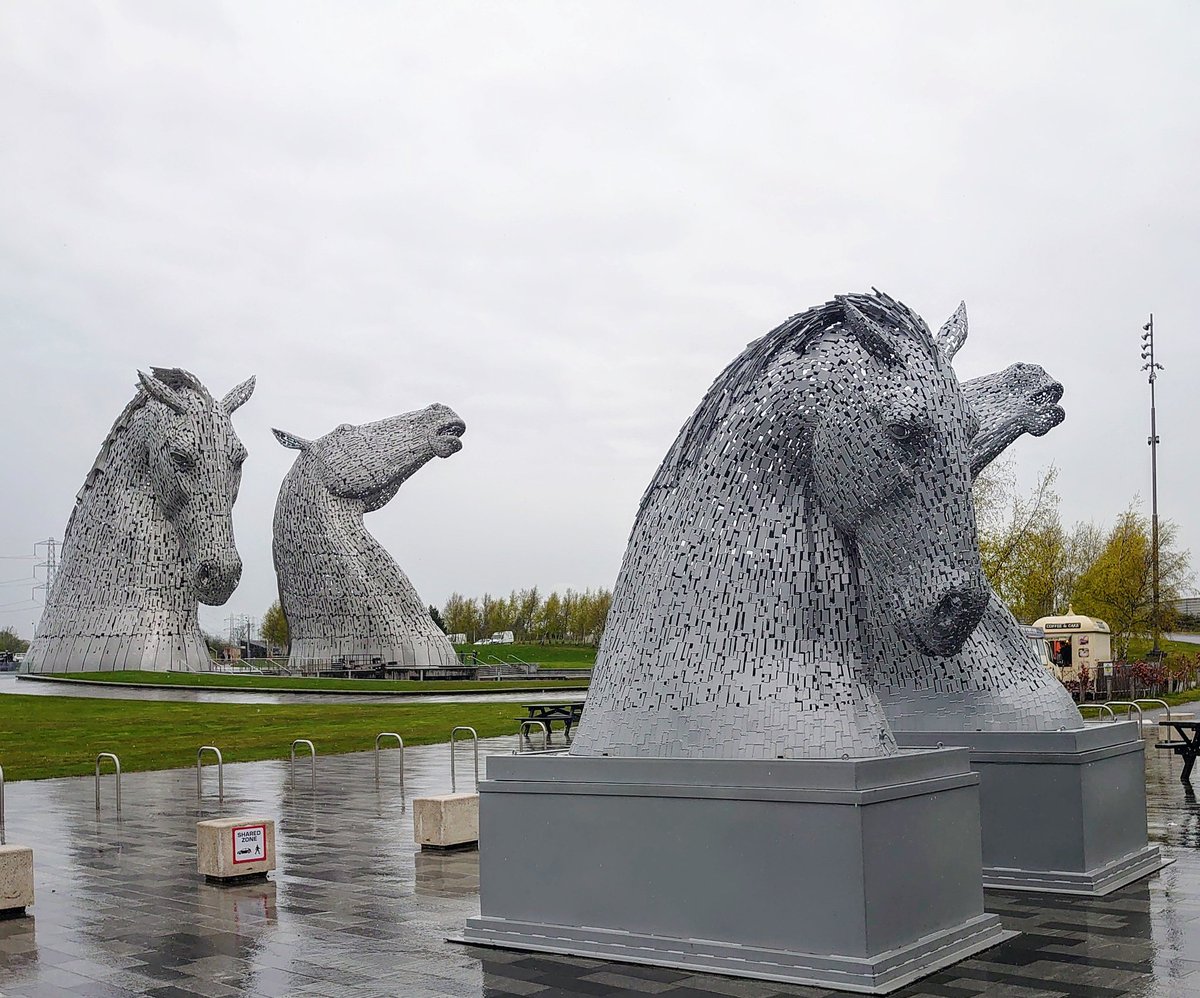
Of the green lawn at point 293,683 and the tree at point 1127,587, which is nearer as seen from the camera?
the green lawn at point 293,683

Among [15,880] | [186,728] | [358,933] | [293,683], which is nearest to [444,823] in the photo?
[358,933]

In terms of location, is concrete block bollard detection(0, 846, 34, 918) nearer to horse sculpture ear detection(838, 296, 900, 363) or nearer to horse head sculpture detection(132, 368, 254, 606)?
horse sculpture ear detection(838, 296, 900, 363)

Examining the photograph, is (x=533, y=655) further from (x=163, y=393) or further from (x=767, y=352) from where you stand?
(x=767, y=352)

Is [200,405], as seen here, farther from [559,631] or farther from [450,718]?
[559,631]

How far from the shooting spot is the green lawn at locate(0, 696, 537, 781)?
56.9 ft

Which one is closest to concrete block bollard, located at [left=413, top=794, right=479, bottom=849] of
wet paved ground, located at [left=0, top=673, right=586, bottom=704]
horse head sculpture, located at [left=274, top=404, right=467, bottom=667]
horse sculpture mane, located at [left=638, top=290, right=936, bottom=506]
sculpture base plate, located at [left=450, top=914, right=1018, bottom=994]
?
sculpture base plate, located at [left=450, top=914, right=1018, bottom=994]

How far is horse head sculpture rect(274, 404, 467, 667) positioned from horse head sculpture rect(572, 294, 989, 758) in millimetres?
29300

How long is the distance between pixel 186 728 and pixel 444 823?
43.5ft

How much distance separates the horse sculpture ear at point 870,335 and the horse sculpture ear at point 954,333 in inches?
80.9

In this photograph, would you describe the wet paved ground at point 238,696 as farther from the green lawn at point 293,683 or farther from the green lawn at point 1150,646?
the green lawn at point 1150,646

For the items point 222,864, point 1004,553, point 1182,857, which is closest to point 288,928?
point 222,864

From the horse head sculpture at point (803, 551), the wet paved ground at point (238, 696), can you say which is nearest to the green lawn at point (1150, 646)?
the wet paved ground at point (238, 696)

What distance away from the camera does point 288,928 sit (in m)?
6.91

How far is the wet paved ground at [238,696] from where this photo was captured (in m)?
27.8
